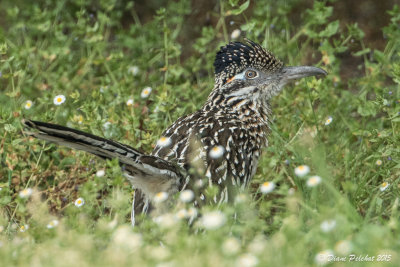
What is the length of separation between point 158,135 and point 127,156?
1996 mm

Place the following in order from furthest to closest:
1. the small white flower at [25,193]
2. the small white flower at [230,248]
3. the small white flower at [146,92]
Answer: the small white flower at [146,92], the small white flower at [25,193], the small white flower at [230,248]

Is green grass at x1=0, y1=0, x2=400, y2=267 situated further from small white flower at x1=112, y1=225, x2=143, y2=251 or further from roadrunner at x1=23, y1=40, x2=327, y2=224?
roadrunner at x1=23, y1=40, x2=327, y2=224

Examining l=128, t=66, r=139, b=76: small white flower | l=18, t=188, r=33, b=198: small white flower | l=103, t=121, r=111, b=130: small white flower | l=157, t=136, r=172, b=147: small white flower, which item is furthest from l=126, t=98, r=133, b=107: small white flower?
l=18, t=188, r=33, b=198: small white flower

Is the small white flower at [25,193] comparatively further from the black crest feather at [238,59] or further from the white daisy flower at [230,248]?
the black crest feather at [238,59]

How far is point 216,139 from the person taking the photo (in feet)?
16.1

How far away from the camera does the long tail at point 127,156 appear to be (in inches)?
148

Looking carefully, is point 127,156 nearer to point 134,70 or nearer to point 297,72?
point 297,72

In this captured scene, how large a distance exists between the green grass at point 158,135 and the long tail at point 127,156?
14cm

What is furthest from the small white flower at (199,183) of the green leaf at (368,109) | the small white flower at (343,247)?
the green leaf at (368,109)

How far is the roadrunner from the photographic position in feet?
13.3

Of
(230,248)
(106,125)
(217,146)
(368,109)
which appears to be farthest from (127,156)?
(368,109)

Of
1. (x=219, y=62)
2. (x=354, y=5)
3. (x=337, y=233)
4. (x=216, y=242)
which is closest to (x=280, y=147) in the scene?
(x=219, y=62)

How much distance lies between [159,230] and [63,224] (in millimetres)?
691

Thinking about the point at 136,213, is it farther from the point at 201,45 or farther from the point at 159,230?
the point at 201,45
